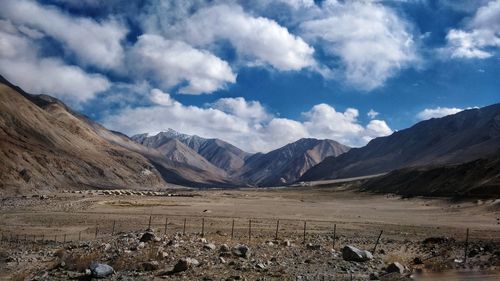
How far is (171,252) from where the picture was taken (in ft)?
84.6

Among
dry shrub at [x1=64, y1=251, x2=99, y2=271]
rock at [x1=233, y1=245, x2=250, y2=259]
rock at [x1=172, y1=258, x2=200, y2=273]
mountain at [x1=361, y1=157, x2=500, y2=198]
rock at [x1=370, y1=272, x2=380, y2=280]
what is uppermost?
mountain at [x1=361, y1=157, x2=500, y2=198]

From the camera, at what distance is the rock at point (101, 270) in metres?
22.3

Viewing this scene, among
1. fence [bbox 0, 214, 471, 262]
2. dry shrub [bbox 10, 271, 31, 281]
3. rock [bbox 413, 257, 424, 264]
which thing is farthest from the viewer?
fence [bbox 0, 214, 471, 262]

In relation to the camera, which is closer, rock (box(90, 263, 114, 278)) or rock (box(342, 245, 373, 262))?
rock (box(90, 263, 114, 278))

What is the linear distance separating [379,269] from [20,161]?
163119 mm

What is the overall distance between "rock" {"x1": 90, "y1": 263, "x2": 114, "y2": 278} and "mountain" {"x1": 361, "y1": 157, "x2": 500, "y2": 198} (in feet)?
220

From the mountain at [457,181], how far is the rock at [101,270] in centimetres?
6710

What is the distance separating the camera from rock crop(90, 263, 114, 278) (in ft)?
73.2

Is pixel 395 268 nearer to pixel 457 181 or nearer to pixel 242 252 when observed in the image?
pixel 242 252

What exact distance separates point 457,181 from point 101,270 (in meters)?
91.9

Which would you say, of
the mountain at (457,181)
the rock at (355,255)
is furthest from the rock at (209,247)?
the mountain at (457,181)

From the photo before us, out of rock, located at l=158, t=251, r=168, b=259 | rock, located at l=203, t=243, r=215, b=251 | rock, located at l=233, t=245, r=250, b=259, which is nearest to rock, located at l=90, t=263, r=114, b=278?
A: rock, located at l=158, t=251, r=168, b=259

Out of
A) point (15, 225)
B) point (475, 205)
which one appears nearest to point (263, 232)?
point (15, 225)

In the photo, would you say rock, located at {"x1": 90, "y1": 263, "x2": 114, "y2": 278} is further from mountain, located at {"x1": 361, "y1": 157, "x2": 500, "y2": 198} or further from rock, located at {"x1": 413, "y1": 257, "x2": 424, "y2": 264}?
mountain, located at {"x1": 361, "y1": 157, "x2": 500, "y2": 198}
